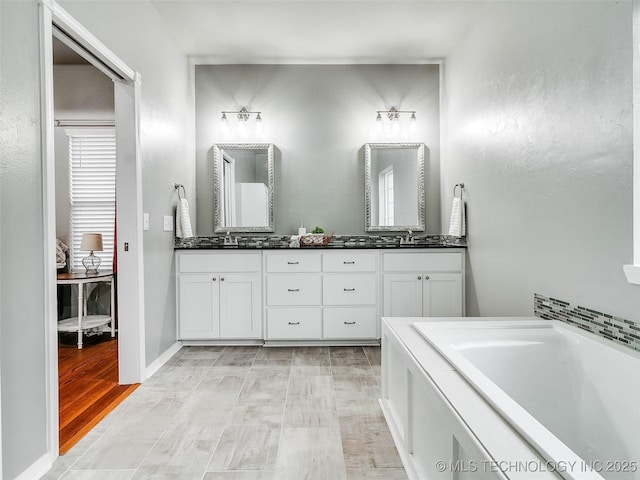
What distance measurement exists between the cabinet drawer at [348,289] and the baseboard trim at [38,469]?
209 cm

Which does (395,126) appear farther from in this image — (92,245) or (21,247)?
(21,247)

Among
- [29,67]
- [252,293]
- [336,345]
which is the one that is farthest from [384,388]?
[29,67]

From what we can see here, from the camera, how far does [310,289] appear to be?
3312 millimetres

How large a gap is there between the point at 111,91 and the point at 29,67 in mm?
2541

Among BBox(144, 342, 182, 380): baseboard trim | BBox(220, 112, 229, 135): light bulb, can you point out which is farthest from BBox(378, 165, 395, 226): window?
BBox(144, 342, 182, 380): baseboard trim

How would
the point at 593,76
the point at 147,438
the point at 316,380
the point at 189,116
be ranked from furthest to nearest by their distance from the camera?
the point at 189,116
the point at 316,380
the point at 147,438
the point at 593,76

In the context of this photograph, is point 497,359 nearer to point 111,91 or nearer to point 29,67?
point 29,67

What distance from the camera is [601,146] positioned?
164 cm

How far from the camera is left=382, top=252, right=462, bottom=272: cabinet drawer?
3.31 meters

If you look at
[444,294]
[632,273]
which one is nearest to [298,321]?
[444,294]

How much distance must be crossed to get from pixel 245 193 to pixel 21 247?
7.78ft

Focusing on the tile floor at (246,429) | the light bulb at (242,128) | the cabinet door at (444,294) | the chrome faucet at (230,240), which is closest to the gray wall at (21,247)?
the tile floor at (246,429)

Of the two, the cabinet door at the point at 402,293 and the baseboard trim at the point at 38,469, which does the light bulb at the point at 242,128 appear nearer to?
the cabinet door at the point at 402,293

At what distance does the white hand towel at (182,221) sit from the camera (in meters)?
3.30
